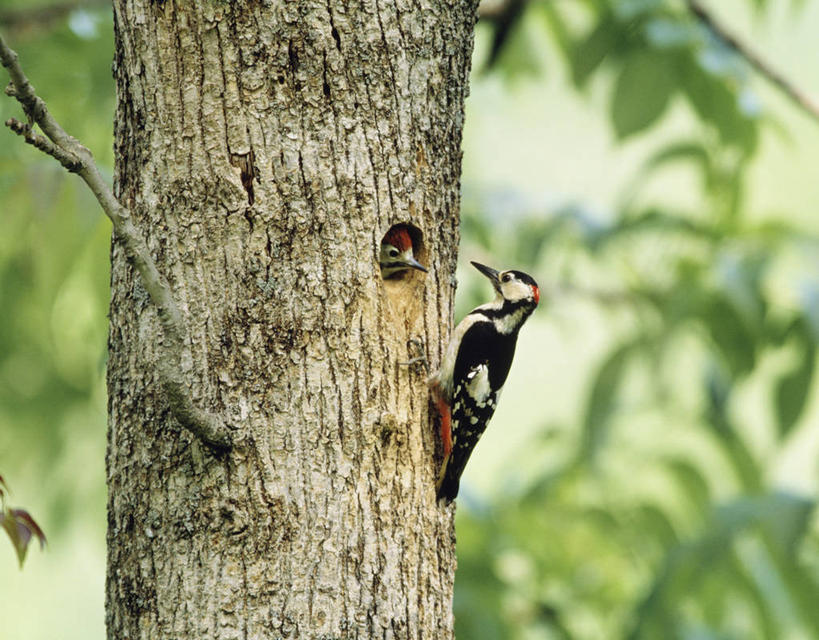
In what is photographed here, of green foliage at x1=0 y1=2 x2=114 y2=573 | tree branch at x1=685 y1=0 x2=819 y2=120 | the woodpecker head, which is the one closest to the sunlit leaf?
the woodpecker head

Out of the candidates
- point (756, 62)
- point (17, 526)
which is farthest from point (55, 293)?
point (756, 62)

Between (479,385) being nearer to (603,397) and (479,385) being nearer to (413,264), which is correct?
(413,264)

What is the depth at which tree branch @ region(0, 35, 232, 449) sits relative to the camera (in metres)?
2.13

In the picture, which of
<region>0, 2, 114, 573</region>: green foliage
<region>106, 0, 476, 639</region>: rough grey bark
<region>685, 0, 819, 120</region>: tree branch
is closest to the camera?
<region>106, 0, 476, 639</region>: rough grey bark

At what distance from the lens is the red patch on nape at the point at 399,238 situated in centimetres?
311

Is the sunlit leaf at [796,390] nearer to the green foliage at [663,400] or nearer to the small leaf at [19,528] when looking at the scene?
the green foliage at [663,400]

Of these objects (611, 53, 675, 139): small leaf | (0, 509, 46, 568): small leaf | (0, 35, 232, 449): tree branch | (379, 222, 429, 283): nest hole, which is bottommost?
(0, 509, 46, 568): small leaf

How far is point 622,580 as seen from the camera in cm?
667

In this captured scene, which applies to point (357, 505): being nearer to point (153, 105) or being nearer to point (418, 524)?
→ point (418, 524)

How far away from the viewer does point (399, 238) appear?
3.18 metres

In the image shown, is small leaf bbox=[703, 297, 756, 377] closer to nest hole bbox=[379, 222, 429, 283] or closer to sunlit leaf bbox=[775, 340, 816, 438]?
sunlit leaf bbox=[775, 340, 816, 438]

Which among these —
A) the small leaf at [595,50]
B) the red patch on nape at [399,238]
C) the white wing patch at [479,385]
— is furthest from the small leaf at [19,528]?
the small leaf at [595,50]

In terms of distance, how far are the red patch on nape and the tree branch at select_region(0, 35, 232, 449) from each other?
91 centimetres

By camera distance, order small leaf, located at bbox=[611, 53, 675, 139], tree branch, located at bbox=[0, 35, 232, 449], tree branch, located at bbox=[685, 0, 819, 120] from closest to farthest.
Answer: tree branch, located at bbox=[0, 35, 232, 449] → small leaf, located at bbox=[611, 53, 675, 139] → tree branch, located at bbox=[685, 0, 819, 120]
